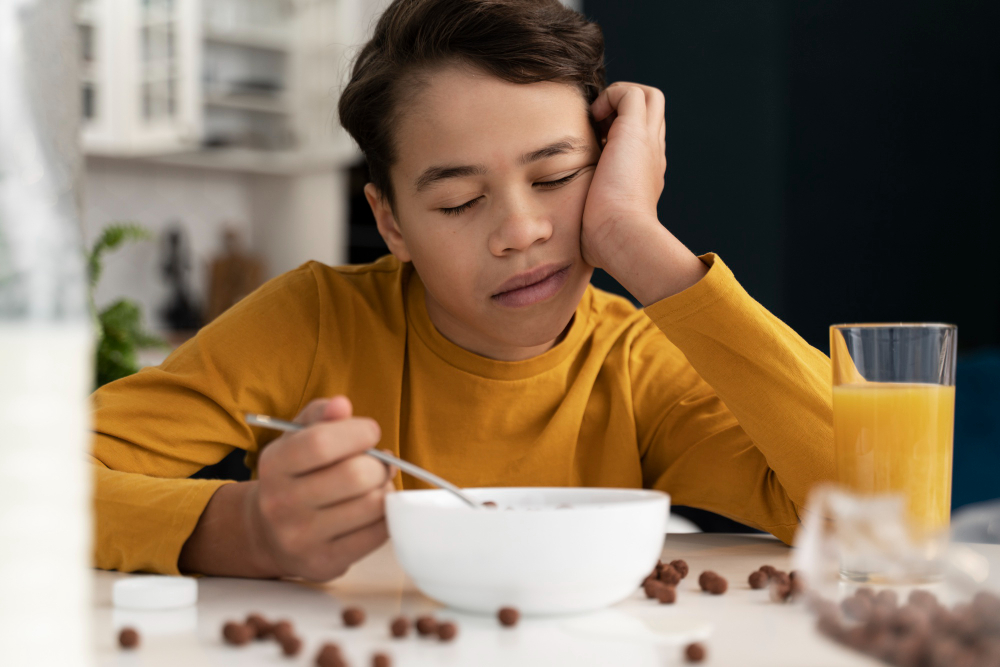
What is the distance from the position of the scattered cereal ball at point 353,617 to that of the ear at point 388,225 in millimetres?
680

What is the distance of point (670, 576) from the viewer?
2.54ft

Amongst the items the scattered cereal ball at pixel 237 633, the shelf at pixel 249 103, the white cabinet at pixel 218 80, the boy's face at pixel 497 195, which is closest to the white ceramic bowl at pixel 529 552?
the scattered cereal ball at pixel 237 633

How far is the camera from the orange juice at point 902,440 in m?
0.81

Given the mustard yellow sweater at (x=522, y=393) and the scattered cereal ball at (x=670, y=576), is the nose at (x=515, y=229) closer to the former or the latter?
the mustard yellow sweater at (x=522, y=393)

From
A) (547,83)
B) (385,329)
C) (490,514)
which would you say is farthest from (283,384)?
(490,514)

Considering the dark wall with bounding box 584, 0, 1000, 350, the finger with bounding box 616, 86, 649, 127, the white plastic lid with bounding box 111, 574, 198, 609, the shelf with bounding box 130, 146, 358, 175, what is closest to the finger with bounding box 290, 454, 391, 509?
the white plastic lid with bounding box 111, 574, 198, 609

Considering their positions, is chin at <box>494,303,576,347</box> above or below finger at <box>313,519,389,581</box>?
above

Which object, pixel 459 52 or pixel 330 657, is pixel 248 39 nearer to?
pixel 459 52

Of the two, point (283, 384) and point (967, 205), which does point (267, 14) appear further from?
point (283, 384)

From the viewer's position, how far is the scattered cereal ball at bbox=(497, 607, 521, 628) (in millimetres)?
634

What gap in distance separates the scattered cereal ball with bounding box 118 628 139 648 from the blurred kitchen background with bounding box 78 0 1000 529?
2.90 metres

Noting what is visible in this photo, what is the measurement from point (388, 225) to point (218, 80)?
10.4 ft

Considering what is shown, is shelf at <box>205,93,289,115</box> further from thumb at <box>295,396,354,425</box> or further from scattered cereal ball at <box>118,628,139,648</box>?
scattered cereal ball at <box>118,628,139,648</box>

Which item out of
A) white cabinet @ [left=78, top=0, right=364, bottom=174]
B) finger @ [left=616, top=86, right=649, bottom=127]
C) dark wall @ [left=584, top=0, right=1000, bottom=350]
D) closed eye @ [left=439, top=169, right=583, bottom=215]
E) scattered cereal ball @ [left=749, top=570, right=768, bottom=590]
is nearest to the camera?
scattered cereal ball @ [left=749, top=570, right=768, bottom=590]
